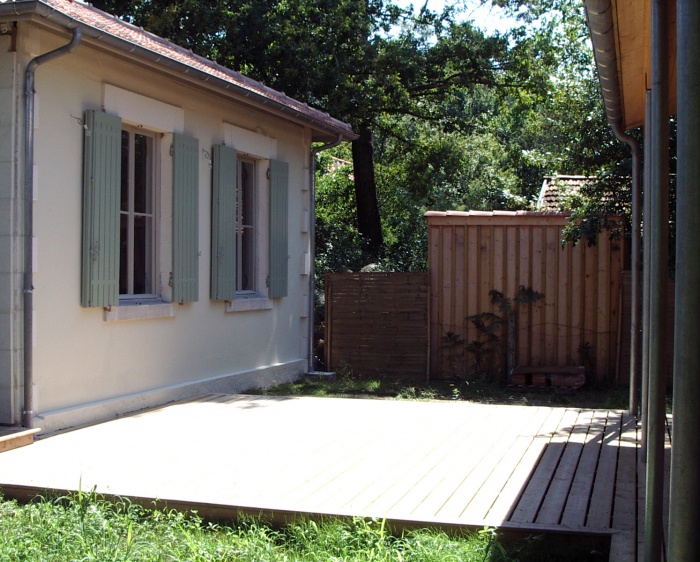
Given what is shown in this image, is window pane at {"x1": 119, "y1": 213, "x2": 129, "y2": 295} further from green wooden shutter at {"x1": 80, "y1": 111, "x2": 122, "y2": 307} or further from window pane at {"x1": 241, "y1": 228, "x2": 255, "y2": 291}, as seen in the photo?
window pane at {"x1": 241, "y1": 228, "x2": 255, "y2": 291}

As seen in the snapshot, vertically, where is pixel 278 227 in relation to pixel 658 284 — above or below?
above

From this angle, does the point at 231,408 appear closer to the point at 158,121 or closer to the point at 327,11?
the point at 158,121

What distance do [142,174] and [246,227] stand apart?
221 centimetres

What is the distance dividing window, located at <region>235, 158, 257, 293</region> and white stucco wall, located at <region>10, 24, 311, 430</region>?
38cm

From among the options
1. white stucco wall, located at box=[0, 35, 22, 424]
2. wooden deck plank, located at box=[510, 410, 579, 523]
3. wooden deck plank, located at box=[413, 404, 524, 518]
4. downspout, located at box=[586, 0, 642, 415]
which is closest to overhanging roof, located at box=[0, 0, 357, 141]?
white stucco wall, located at box=[0, 35, 22, 424]

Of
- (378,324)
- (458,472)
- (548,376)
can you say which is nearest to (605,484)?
(458,472)

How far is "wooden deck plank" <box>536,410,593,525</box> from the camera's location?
4.56 meters

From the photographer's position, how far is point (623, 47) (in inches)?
211

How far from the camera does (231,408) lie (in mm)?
8266

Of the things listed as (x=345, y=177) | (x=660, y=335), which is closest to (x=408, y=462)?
(x=660, y=335)

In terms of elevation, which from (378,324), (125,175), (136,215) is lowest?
(378,324)

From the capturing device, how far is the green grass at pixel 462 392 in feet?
32.7

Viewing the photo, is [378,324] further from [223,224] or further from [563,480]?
[563,480]

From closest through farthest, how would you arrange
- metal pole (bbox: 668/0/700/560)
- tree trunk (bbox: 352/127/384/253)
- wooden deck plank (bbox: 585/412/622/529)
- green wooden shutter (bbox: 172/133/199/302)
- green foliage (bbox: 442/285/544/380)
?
metal pole (bbox: 668/0/700/560)
wooden deck plank (bbox: 585/412/622/529)
green wooden shutter (bbox: 172/133/199/302)
green foliage (bbox: 442/285/544/380)
tree trunk (bbox: 352/127/384/253)
